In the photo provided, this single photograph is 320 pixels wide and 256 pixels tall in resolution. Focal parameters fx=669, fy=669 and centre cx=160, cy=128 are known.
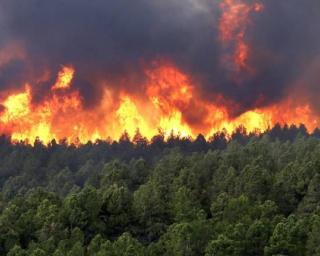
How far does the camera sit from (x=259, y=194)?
358ft

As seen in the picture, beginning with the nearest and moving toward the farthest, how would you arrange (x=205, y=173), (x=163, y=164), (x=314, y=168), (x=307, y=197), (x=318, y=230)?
(x=318, y=230) < (x=307, y=197) < (x=314, y=168) < (x=205, y=173) < (x=163, y=164)

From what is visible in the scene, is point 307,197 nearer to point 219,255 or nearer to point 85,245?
point 219,255

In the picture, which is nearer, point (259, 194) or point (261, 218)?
point (261, 218)

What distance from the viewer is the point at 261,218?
3802 inches

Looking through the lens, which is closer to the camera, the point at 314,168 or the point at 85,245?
the point at 85,245

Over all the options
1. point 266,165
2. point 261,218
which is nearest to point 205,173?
point 266,165

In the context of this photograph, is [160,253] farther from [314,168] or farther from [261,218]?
[314,168]

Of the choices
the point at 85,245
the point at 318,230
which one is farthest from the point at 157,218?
the point at 318,230

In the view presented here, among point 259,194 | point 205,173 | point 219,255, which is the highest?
point 205,173

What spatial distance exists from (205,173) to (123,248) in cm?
3841

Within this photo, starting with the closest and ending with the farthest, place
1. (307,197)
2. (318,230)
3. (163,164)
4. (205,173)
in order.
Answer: (318,230) < (307,197) < (205,173) < (163,164)

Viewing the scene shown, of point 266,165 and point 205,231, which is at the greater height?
point 266,165

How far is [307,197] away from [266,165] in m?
23.6

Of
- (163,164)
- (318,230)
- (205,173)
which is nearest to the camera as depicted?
(318,230)
